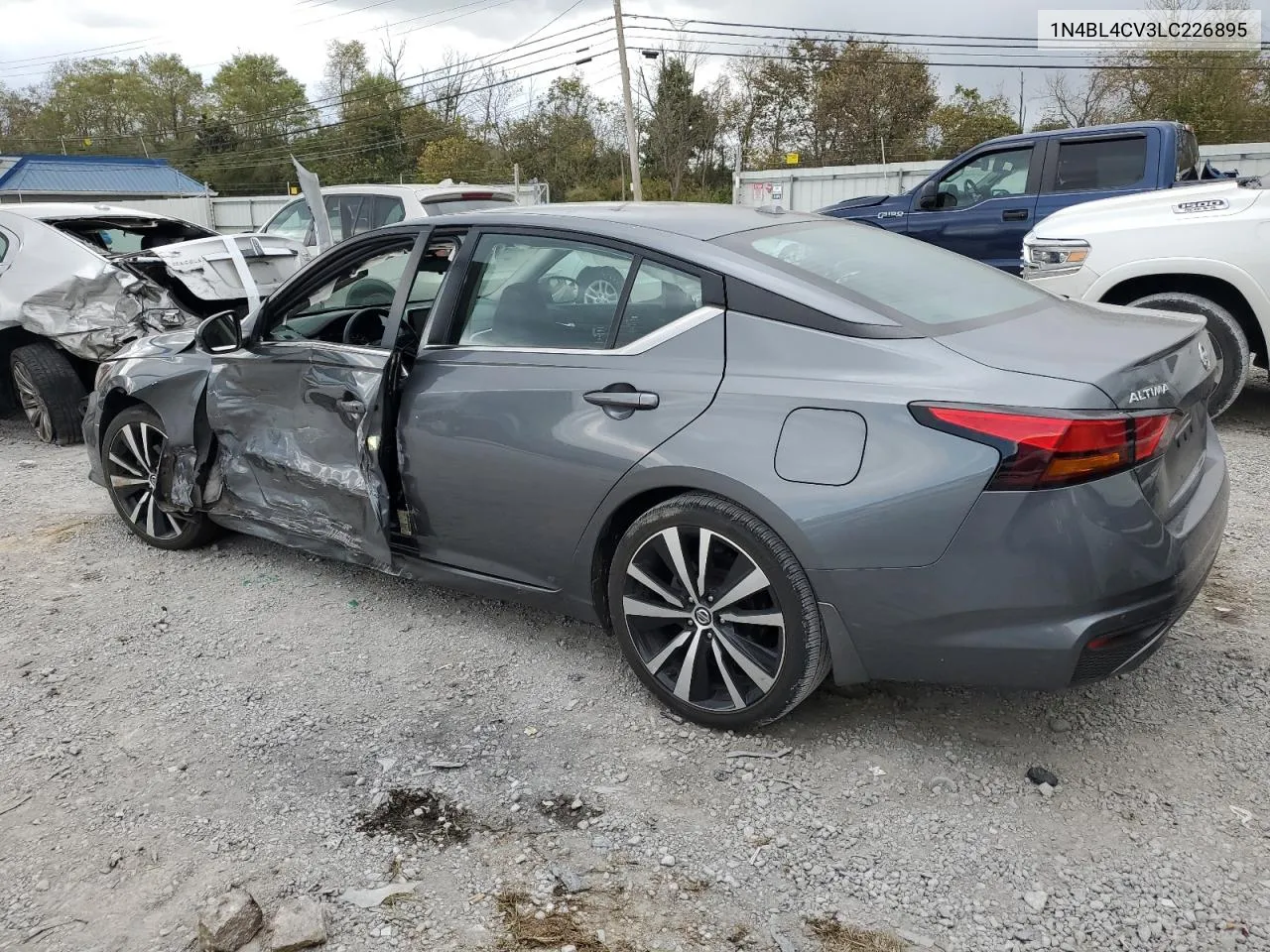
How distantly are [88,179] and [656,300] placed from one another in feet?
157

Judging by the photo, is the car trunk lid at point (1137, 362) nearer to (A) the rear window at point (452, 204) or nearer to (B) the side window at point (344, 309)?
(B) the side window at point (344, 309)

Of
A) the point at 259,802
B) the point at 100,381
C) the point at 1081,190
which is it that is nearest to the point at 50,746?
the point at 259,802

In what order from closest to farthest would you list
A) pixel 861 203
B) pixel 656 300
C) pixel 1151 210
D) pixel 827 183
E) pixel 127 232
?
pixel 656 300
pixel 1151 210
pixel 127 232
pixel 861 203
pixel 827 183

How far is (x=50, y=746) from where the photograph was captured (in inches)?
122

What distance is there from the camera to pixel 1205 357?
2914 millimetres

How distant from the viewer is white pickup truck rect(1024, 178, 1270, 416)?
19.0 feet

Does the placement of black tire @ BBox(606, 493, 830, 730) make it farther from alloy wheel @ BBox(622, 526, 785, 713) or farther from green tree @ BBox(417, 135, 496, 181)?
green tree @ BBox(417, 135, 496, 181)

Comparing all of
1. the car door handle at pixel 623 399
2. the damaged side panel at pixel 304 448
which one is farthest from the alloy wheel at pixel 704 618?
the damaged side panel at pixel 304 448

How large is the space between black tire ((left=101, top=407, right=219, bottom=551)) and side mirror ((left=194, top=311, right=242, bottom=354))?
1.89 ft

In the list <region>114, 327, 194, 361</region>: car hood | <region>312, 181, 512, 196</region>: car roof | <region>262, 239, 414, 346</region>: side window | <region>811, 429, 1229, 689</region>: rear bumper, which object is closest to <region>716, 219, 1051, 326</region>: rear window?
<region>811, 429, 1229, 689</region>: rear bumper

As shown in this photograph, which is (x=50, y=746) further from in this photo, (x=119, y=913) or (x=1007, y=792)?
(x=1007, y=792)

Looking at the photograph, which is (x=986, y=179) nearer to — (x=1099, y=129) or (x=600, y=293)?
(x=1099, y=129)

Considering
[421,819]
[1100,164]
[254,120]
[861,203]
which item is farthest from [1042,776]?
[254,120]

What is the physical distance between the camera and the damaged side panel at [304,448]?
3.63 metres
